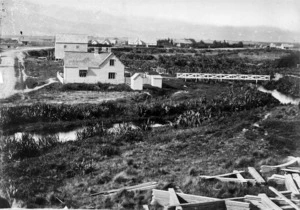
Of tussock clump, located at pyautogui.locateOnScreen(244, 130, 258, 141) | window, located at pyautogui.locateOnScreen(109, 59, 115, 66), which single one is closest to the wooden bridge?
window, located at pyautogui.locateOnScreen(109, 59, 115, 66)

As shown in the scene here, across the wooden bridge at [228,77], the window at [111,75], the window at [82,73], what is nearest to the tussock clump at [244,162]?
the wooden bridge at [228,77]

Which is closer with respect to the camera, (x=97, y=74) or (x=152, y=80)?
(x=97, y=74)

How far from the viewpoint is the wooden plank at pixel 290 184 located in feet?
28.6

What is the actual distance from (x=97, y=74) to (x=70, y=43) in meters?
8.73

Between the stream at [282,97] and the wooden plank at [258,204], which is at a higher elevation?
the stream at [282,97]

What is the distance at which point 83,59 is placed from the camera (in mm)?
17344

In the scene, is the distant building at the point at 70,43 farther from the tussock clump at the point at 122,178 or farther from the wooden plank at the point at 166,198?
the wooden plank at the point at 166,198

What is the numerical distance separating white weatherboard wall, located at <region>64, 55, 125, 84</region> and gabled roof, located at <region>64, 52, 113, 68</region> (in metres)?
0.17

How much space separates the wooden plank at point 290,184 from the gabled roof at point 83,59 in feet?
31.8

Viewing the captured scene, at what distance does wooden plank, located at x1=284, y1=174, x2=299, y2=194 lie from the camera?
28.6ft

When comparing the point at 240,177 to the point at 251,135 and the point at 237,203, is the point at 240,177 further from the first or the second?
the point at 251,135

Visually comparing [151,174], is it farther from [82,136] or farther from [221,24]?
[221,24]

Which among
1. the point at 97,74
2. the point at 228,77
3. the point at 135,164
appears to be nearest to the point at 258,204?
the point at 135,164

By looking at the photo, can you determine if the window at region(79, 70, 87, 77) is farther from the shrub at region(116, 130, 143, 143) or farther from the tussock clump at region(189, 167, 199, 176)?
the tussock clump at region(189, 167, 199, 176)
